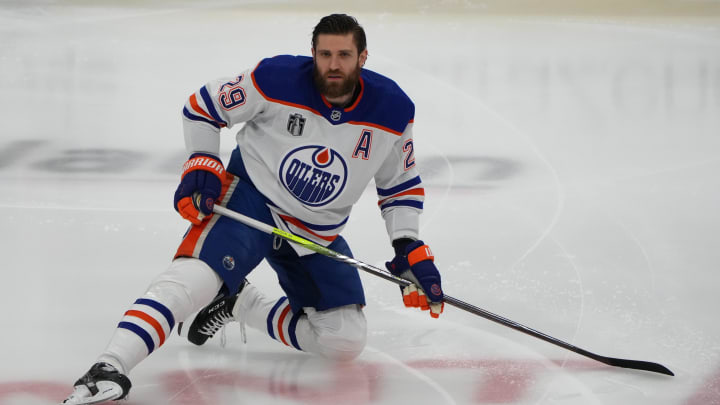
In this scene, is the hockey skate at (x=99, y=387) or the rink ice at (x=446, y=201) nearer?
the hockey skate at (x=99, y=387)

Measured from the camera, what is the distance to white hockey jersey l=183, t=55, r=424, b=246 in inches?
77.1

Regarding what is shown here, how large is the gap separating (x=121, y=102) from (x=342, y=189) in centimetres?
218

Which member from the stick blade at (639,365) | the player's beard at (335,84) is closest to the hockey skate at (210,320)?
the player's beard at (335,84)

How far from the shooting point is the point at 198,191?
6.18ft

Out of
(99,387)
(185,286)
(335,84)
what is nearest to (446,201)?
(335,84)

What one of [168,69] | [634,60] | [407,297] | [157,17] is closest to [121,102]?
[168,69]

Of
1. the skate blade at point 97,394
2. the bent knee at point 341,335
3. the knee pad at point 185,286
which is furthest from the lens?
the bent knee at point 341,335

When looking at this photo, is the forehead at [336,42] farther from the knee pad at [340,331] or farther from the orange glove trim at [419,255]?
the knee pad at [340,331]

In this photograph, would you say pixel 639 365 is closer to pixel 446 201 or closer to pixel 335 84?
pixel 335 84

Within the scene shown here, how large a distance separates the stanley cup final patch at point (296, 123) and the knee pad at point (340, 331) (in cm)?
44

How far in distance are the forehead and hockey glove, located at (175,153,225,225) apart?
36 cm

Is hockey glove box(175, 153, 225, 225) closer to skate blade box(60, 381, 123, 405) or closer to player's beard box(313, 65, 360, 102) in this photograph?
player's beard box(313, 65, 360, 102)

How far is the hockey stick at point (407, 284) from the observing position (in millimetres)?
1926

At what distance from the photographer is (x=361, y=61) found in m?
1.97
